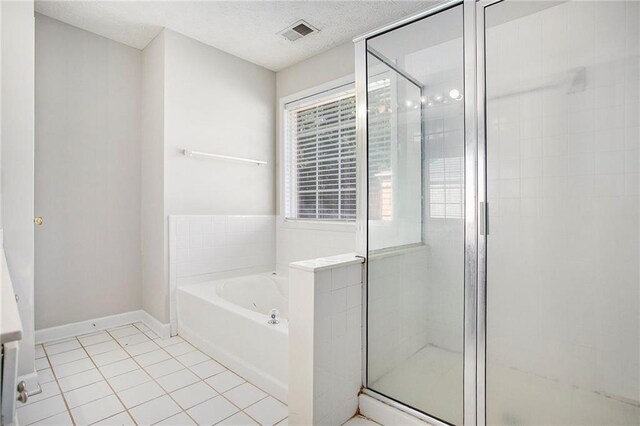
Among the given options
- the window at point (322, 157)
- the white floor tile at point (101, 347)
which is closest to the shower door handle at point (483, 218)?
the window at point (322, 157)

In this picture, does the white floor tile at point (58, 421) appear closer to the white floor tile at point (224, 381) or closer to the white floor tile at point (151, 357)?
the white floor tile at point (151, 357)

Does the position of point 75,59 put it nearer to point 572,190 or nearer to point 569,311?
point 572,190

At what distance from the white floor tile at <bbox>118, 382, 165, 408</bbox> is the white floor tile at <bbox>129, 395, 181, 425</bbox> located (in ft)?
0.16

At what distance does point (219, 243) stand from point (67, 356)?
4.21ft

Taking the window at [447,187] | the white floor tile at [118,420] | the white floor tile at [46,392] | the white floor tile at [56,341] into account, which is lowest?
the white floor tile at [118,420]

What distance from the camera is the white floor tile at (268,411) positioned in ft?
5.48

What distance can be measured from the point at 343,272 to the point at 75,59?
271 centimetres

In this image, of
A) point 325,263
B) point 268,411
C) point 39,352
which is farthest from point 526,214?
point 39,352

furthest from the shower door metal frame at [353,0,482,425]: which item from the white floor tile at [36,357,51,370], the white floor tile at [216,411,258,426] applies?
the white floor tile at [36,357,51,370]

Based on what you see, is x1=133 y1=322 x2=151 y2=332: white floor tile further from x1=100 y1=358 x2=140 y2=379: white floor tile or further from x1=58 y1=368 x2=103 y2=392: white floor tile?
x1=58 y1=368 x2=103 y2=392: white floor tile

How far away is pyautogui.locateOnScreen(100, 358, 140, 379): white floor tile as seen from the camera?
6.83 feet

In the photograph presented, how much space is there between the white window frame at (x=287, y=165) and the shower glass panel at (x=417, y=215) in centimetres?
108

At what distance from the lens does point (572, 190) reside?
1413mm

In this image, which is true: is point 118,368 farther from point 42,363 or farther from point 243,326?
point 243,326
